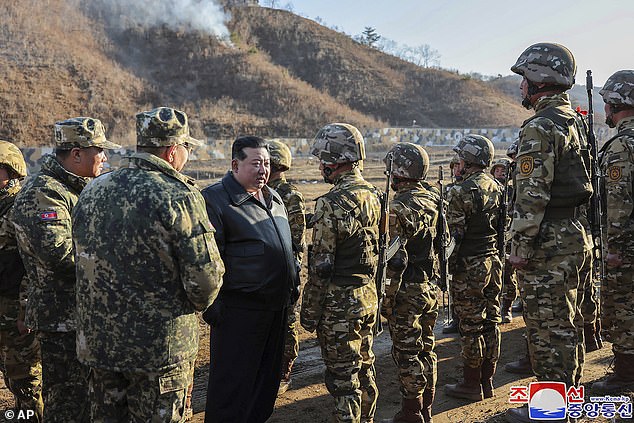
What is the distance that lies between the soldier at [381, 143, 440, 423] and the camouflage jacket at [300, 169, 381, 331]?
1.36 feet

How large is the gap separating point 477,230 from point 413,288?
1104mm

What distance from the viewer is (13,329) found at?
415 cm

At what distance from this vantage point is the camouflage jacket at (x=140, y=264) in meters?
2.91

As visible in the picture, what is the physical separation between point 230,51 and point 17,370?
50.7m

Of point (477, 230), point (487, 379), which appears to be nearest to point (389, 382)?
point (487, 379)

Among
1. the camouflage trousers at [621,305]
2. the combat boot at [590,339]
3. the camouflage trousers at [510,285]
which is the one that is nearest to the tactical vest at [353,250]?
the camouflage trousers at [621,305]

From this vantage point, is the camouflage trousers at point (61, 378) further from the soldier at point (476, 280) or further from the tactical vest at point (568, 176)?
the tactical vest at point (568, 176)

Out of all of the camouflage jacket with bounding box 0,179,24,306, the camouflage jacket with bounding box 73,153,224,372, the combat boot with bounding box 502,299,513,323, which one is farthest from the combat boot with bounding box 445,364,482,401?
the camouflage jacket with bounding box 0,179,24,306

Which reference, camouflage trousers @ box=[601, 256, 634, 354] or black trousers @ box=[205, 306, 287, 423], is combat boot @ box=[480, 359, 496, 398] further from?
black trousers @ box=[205, 306, 287, 423]

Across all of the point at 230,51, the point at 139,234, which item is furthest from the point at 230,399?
the point at 230,51

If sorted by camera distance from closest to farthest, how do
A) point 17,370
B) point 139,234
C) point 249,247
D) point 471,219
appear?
point 139,234
point 249,247
point 17,370
point 471,219

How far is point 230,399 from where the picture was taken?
148 inches

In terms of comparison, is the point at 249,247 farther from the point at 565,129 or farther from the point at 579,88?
the point at 579,88

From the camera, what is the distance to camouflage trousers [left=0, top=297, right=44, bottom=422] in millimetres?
4152
